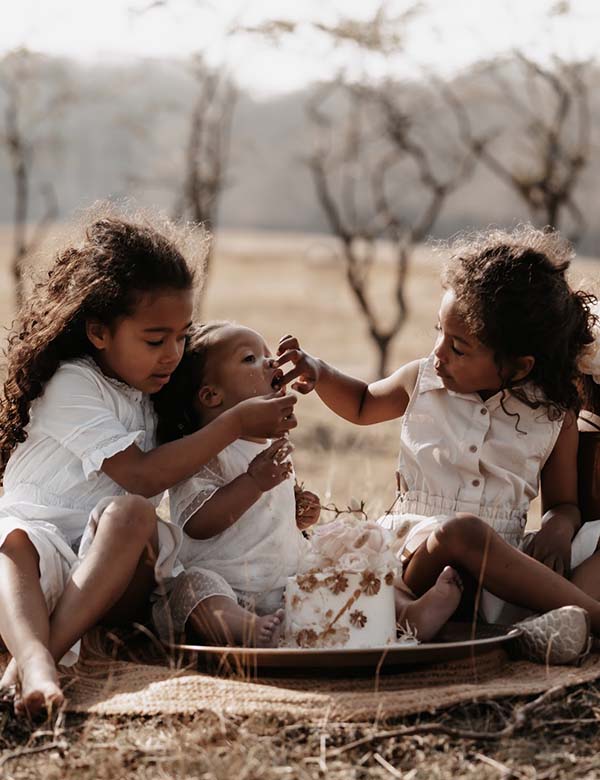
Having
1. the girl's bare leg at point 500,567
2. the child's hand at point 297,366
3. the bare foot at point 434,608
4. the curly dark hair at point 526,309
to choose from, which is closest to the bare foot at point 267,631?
the bare foot at point 434,608

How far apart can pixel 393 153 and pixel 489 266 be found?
30.7 ft

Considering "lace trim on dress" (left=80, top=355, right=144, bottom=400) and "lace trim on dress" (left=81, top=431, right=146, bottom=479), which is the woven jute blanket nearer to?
"lace trim on dress" (left=81, top=431, right=146, bottom=479)

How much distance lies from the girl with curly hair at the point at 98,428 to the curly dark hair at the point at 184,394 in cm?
4

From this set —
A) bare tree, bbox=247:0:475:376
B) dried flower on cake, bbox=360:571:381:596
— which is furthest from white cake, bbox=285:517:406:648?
bare tree, bbox=247:0:475:376

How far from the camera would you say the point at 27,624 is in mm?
2812

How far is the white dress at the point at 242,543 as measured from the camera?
10.9 feet

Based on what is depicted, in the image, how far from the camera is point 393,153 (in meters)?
12.7

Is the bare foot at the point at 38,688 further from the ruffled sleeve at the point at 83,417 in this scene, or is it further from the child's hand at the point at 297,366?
the child's hand at the point at 297,366

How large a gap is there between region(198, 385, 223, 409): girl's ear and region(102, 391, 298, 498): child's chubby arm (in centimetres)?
25

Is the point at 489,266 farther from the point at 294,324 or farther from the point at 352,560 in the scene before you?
A: the point at 294,324

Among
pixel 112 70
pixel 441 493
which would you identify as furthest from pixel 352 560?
pixel 112 70

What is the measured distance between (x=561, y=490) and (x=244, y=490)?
1050 millimetres

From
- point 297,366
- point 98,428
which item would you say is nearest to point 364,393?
point 297,366

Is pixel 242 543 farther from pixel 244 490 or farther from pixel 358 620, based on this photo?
pixel 358 620
